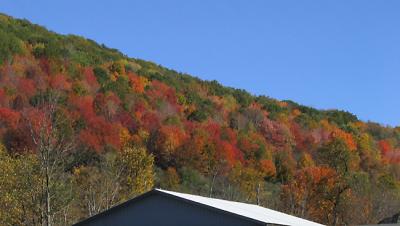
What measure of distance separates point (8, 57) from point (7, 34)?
10.2 metres

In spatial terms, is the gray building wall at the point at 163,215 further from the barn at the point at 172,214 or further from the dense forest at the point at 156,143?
the dense forest at the point at 156,143

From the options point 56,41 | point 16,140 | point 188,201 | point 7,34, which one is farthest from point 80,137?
point 188,201

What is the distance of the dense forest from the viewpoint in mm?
57188

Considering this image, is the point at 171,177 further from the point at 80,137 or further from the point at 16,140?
the point at 16,140

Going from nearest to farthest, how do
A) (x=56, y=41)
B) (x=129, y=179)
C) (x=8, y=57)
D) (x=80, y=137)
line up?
1. (x=129, y=179)
2. (x=80, y=137)
3. (x=8, y=57)
4. (x=56, y=41)

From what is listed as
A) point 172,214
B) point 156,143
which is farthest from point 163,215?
point 156,143

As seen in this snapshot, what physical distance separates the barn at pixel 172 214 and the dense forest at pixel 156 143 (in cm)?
472

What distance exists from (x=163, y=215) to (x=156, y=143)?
77040 millimetres

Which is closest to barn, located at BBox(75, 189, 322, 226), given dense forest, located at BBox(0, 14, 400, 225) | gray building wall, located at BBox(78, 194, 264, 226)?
gray building wall, located at BBox(78, 194, 264, 226)

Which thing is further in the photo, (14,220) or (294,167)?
(294,167)

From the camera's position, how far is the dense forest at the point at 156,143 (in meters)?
57.2

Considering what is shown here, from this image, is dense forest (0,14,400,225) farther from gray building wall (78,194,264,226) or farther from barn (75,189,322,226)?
barn (75,189,322,226)

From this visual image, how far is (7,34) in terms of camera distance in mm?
134375

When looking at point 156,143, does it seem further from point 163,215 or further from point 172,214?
point 172,214
